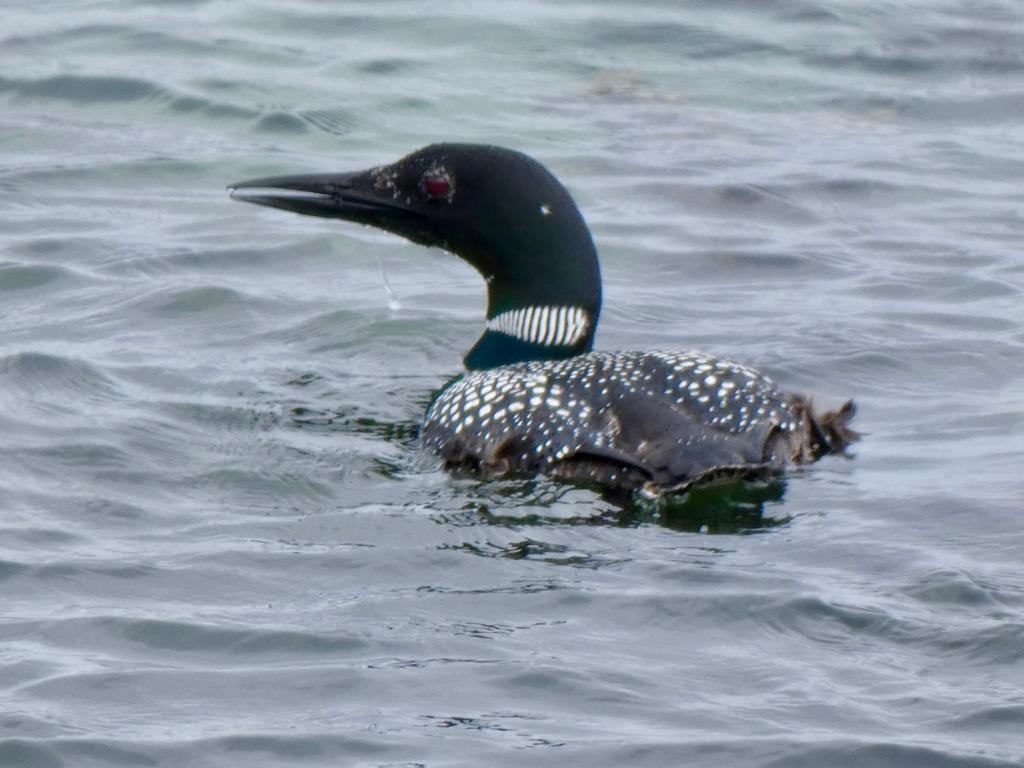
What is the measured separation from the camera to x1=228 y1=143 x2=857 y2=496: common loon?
5.60 m

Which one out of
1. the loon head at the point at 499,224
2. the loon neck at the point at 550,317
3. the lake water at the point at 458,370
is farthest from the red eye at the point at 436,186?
the lake water at the point at 458,370

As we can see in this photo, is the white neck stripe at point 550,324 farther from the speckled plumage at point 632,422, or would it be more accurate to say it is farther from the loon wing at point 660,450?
the loon wing at point 660,450

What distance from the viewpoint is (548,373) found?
5930 mm

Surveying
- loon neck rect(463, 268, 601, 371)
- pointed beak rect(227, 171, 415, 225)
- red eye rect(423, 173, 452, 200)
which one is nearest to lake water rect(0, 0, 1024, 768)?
loon neck rect(463, 268, 601, 371)

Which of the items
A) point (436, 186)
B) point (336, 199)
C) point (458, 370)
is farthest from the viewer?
point (458, 370)

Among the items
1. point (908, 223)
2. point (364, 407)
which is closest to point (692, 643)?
point (364, 407)

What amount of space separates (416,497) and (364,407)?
3.43ft

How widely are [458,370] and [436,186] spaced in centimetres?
75

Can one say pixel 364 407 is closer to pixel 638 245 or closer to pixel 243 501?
pixel 243 501

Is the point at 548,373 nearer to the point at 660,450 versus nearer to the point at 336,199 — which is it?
the point at 660,450

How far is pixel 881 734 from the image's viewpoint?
4223mm

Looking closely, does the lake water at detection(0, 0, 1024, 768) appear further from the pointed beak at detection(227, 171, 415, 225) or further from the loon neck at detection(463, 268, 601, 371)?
the pointed beak at detection(227, 171, 415, 225)

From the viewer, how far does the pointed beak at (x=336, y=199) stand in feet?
22.7

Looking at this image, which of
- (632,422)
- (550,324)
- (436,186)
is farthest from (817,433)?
(436,186)
